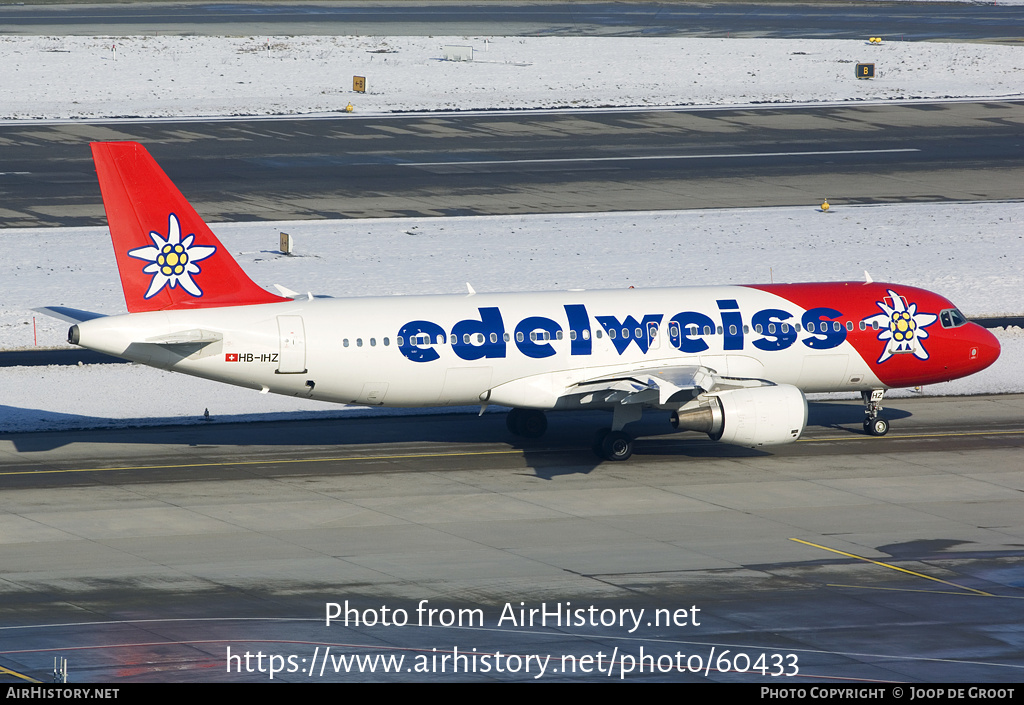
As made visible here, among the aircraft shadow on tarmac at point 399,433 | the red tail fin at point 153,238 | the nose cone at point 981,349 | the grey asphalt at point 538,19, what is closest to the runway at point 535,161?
the aircraft shadow on tarmac at point 399,433

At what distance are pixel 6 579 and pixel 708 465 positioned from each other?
64.8 ft

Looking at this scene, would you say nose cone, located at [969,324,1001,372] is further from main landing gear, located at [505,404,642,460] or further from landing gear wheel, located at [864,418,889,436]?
main landing gear, located at [505,404,642,460]

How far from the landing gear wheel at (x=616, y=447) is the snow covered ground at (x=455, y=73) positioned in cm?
5517

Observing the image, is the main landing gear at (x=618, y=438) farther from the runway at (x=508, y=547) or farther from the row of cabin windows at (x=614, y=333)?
the row of cabin windows at (x=614, y=333)

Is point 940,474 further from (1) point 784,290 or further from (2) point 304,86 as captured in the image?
(2) point 304,86

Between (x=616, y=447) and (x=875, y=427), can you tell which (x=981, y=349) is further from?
(x=616, y=447)

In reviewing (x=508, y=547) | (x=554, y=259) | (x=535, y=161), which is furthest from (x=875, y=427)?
(x=535, y=161)

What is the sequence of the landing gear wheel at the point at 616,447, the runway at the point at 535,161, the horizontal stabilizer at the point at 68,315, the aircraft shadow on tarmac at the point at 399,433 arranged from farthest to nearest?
the runway at the point at 535,161
the aircraft shadow on tarmac at the point at 399,433
the landing gear wheel at the point at 616,447
the horizontal stabilizer at the point at 68,315

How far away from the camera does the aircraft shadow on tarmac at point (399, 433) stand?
4316cm

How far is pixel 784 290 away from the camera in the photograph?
145 ft

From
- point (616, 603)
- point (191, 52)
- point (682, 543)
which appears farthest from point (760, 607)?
point (191, 52)

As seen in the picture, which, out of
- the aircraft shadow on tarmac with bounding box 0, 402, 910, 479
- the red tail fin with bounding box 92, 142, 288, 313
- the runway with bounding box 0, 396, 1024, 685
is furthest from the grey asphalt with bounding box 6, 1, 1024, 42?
the red tail fin with bounding box 92, 142, 288, 313

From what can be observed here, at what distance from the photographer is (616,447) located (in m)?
41.7

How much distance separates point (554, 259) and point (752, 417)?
24468 mm
